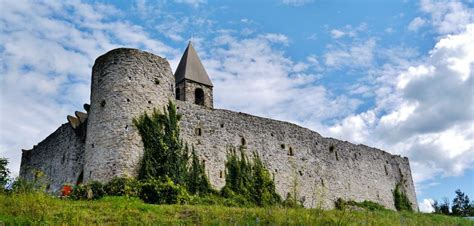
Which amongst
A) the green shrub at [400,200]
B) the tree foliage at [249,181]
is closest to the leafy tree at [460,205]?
the green shrub at [400,200]

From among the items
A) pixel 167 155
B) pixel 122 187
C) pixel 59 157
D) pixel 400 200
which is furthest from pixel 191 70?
pixel 400 200

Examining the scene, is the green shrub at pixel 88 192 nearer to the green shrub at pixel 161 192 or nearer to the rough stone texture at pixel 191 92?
the green shrub at pixel 161 192

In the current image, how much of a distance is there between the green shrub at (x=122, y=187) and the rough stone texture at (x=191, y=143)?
1.99ft

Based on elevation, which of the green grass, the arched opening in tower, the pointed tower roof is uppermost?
the pointed tower roof

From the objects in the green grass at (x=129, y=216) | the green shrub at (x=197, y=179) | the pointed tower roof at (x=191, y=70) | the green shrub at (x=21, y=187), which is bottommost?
the green grass at (x=129, y=216)

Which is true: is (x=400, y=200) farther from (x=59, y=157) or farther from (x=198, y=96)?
(x=59, y=157)

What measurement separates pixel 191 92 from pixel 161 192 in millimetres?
12406

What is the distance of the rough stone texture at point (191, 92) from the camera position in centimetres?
3025

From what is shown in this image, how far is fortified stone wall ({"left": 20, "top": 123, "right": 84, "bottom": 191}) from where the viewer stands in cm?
2350

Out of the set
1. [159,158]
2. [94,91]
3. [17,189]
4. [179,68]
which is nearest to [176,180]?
[159,158]

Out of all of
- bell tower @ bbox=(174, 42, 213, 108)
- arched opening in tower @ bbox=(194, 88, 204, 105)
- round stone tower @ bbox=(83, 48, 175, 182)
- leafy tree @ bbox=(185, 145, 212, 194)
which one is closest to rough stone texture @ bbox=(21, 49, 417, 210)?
round stone tower @ bbox=(83, 48, 175, 182)

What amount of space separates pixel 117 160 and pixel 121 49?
5.53 meters

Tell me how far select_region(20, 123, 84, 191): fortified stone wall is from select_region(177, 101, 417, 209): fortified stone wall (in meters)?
5.56

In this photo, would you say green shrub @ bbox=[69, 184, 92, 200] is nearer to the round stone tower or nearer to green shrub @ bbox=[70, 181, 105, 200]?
green shrub @ bbox=[70, 181, 105, 200]
